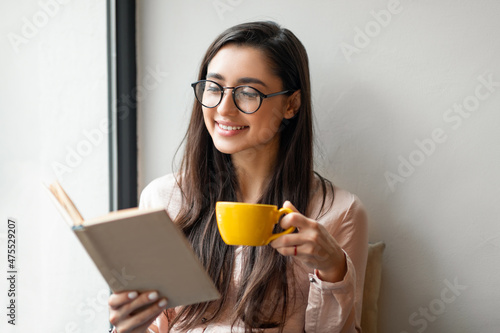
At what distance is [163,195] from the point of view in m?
Answer: 1.51

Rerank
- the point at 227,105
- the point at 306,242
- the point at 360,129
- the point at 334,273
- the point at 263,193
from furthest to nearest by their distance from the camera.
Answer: the point at 360,129 → the point at 263,193 → the point at 227,105 → the point at 334,273 → the point at 306,242

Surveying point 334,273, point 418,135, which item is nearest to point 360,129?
point 418,135

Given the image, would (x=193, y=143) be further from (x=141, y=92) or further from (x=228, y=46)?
(x=141, y=92)

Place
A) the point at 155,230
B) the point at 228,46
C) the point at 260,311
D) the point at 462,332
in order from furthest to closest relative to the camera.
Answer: the point at 462,332
the point at 228,46
the point at 260,311
the point at 155,230

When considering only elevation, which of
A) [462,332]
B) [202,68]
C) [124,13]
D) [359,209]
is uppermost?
[124,13]

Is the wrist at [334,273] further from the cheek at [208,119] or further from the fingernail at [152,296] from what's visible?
the cheek at [208,119]

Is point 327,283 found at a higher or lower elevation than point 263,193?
lower

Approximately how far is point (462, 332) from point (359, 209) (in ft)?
1.61

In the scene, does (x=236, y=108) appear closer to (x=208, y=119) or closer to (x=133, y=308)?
(x=208, y=119)

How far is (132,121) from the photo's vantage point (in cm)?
183

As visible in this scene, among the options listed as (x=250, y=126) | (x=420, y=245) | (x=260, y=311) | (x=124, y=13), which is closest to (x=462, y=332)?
(x=420, y=245)

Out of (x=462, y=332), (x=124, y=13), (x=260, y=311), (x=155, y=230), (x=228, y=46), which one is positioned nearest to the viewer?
(x=155, y=230)

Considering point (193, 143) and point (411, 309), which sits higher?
point (193, 143)

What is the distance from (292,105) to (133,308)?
0.74 metres
